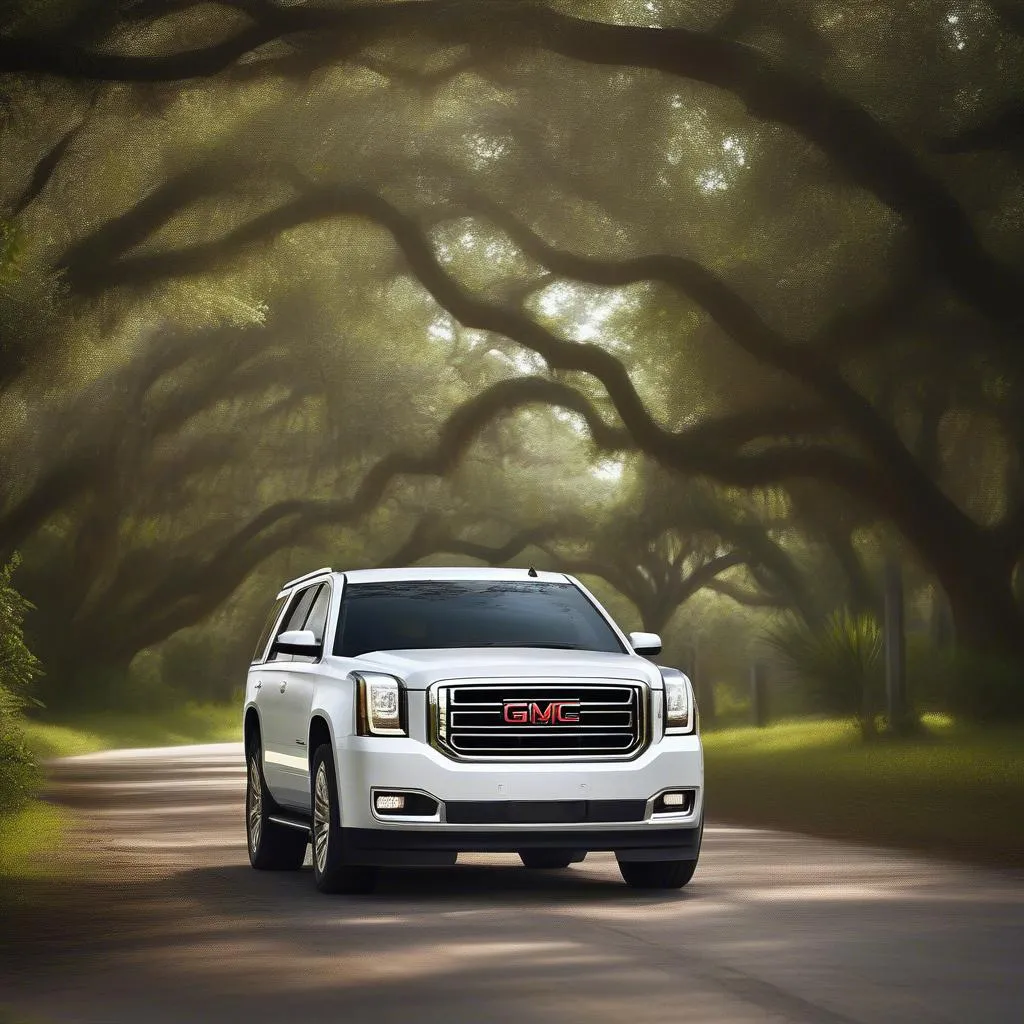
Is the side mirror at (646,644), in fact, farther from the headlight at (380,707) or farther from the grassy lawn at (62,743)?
the grassy lawn at (62,743)

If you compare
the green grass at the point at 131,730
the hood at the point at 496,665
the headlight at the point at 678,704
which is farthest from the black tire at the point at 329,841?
the green grass at the point at 131,730

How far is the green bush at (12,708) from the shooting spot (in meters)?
21.7

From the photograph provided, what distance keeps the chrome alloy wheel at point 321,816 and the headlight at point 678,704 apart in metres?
2.18

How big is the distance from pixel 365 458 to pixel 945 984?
173 ft

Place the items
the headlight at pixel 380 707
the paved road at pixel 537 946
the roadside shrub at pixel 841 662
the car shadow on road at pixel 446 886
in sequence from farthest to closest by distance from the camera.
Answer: the roadside shrub at pixel 841 662
the car shadow on road at pixel 446 886
the headlight at pixel 380 707
the paved road at pixel 537 946

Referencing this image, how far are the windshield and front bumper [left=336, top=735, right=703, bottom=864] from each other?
1.39 meters

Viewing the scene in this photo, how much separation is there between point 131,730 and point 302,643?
55.5 metres

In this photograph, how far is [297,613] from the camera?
1817cm

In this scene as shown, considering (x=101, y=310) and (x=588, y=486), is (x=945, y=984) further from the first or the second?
(x=588, y=486)

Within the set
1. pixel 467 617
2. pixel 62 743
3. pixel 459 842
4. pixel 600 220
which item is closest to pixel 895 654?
pixel 600 220

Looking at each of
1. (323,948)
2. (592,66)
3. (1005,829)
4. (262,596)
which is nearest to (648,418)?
(592,66)

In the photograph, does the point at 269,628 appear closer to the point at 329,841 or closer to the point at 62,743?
the point at 329,841

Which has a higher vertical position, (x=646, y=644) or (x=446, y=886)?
(x=646, y=644)

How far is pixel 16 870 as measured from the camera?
18.3m
